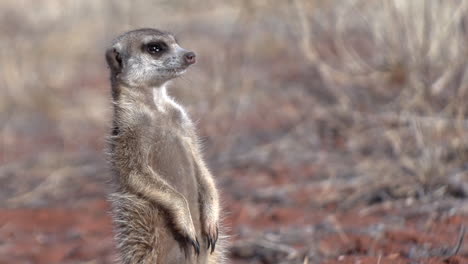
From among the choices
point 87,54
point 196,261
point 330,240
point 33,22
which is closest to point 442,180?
point 330,240

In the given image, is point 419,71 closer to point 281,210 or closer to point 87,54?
point 281,210

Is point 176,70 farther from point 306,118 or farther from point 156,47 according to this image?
point 306,118

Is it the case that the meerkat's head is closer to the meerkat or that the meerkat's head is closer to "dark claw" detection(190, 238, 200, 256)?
the meerkat

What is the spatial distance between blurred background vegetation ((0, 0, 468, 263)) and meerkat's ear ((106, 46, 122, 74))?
21 centimetres

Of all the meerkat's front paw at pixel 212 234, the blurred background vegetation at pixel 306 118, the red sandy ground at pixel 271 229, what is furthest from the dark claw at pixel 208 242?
the blurred background vegetation at pixel 306 118

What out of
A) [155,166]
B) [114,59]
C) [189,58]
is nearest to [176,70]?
[189,58]

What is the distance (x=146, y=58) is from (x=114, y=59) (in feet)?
0.45

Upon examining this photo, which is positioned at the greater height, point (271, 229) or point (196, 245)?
point (196, 245)

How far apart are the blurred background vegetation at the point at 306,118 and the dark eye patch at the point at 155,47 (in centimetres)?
31

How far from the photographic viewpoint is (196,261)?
10.7 ft

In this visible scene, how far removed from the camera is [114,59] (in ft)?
11.3

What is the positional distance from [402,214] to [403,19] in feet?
5.17

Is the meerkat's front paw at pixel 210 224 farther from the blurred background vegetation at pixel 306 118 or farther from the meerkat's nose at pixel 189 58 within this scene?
the blurred background vegetation at pixel 306 118

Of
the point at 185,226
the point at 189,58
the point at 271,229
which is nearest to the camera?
the point at 185,226
